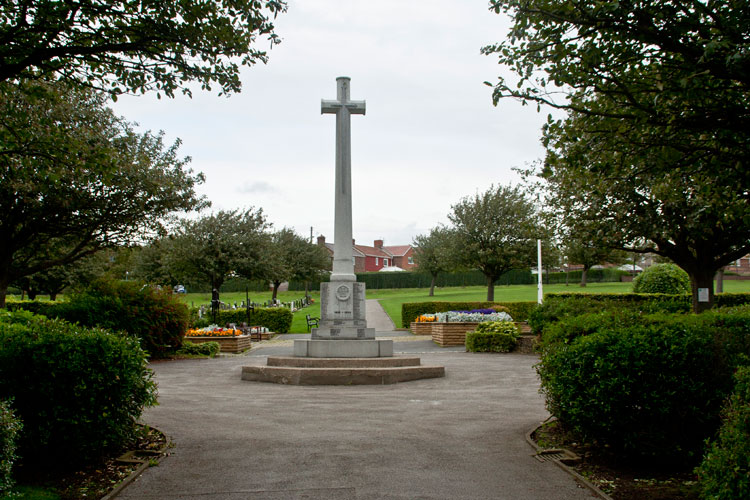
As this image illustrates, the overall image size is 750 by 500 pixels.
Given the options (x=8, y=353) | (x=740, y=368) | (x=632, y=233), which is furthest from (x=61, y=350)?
(x=632, y=233)

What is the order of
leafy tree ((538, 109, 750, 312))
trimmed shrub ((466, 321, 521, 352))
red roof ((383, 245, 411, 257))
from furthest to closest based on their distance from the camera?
red roof ((383, 245, 411, 257)) → trimmed shrub ((466, 321, 521, 352)) → leafy tree ((538, 109, 750, 312))

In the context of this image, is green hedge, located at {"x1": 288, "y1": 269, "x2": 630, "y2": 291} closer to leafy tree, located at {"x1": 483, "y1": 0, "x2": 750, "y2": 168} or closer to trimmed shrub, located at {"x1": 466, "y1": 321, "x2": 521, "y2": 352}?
trimmed shrub, located at {"x1": 466, "y1": 321, "x2": 521, "y2": 352}

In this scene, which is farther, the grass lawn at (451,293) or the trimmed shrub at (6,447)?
the grass lawn at (451,293)

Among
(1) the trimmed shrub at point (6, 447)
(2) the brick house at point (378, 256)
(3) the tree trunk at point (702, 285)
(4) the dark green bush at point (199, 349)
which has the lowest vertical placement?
(4) the dark green bush at point (199, 349)

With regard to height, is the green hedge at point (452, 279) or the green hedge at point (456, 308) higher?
the green hedge at point (452, 279)

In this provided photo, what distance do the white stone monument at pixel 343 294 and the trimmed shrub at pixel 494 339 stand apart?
4603mm

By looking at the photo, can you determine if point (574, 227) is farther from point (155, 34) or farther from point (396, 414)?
point (155, 34)

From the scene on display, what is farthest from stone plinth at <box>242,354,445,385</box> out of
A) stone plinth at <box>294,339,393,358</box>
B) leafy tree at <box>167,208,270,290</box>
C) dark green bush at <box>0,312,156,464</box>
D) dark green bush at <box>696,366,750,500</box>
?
leafy tree at <box>167,208,270,290</box>

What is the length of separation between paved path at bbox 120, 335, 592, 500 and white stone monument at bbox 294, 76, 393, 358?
2.12 meters

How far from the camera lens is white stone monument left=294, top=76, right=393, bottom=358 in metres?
12.1

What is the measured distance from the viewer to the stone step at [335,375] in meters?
10.4

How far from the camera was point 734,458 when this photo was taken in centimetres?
328

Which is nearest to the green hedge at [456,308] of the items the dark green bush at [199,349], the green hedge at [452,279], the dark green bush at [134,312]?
the dark green bush at [199,349]

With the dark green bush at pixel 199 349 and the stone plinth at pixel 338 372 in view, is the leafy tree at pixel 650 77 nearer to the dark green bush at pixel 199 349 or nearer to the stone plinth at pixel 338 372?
the stone plinth at pixel 338 372
